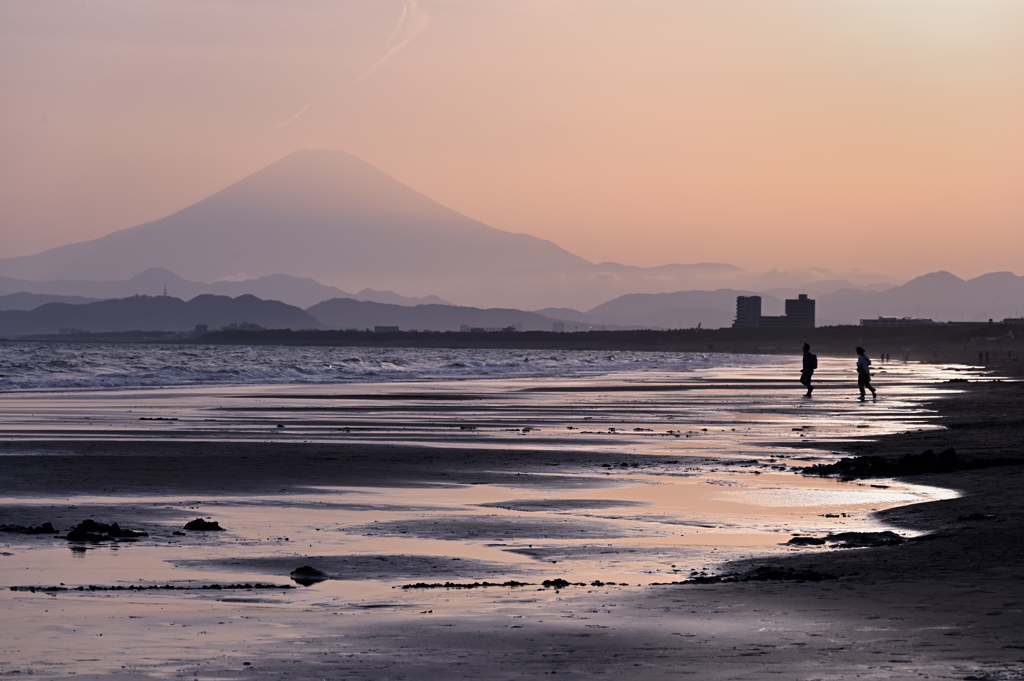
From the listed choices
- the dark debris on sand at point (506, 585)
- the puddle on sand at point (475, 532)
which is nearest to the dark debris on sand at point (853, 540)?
the puddle on sand at point (475, 532)

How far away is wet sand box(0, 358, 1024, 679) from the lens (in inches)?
253

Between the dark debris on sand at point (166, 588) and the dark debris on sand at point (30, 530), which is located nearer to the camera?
the dark debris on sand at point (166, 588)

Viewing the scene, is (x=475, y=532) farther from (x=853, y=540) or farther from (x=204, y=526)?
(x=853, y=540)

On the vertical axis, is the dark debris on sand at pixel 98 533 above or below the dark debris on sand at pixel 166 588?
above

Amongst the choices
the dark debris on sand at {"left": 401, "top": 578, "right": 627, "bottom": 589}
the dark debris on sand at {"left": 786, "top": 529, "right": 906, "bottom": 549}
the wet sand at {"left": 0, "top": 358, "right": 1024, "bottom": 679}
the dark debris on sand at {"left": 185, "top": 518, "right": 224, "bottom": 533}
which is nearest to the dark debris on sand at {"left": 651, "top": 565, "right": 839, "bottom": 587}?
the wet sand at {"left": 0, "top": 358, "right": 1024, "bottom": 679}

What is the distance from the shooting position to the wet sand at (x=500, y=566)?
6.44 meters

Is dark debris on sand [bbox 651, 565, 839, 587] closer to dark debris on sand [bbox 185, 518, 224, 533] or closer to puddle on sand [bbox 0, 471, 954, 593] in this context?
puddle on sand [bbox 0, 471, 954, 593]

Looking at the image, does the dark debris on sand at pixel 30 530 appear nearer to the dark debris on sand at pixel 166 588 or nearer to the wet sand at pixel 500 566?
the wet sand at pixel 500 566

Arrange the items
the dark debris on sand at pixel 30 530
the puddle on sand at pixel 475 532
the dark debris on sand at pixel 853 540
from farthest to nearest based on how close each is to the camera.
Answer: the dark debris on sand at pixel 30 530 < the dark debris on sand at pixel 853 540 < the puddle on sand at pixel 475 532

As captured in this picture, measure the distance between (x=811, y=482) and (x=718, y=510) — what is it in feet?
9.90

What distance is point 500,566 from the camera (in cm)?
941

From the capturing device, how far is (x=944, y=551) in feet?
31.6

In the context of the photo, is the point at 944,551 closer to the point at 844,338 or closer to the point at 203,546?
the point at 203,546

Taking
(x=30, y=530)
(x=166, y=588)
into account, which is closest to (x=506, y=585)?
(x=166, y=588)
